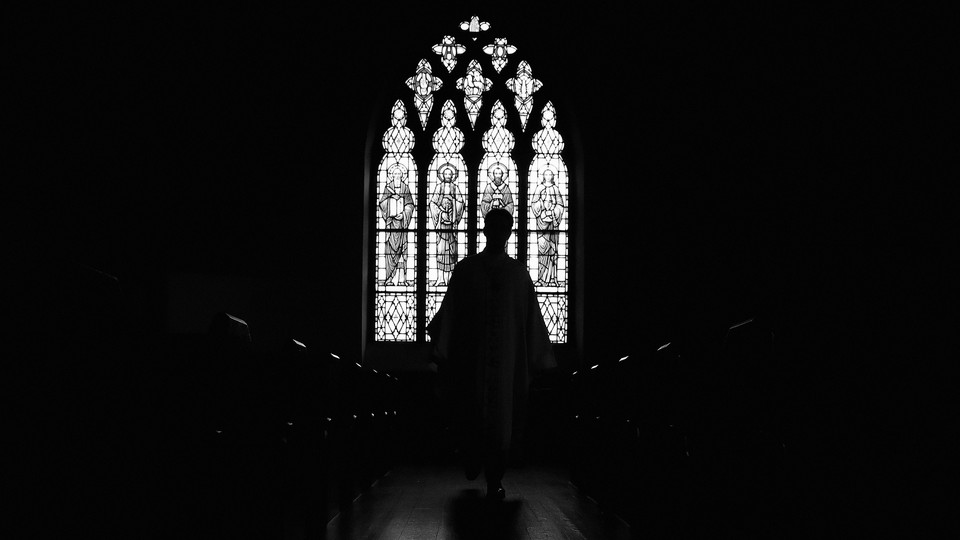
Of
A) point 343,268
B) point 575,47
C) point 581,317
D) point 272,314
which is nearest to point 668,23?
point 575,47

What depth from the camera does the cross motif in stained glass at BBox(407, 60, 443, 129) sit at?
35.4ft

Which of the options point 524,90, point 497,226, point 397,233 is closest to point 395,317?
point 397,233

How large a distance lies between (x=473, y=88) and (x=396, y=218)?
1420 mm

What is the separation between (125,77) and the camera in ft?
33.5

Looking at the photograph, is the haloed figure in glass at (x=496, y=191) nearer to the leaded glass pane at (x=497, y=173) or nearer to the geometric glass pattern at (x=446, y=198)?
the leaded glass pane at (x=497, y=173)

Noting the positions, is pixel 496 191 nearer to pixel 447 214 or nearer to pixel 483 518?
pixel 447 214

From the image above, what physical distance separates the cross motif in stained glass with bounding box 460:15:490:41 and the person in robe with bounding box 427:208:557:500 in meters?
5.10

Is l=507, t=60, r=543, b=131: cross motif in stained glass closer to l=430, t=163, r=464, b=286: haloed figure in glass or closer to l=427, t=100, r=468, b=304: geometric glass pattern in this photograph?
l=427, t=100, r=468, b=304: geometric glass pattern

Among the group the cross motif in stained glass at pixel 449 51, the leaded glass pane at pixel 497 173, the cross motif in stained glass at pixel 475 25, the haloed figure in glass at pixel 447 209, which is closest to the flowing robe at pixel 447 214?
the haloed figure in glass at pixel 447 209

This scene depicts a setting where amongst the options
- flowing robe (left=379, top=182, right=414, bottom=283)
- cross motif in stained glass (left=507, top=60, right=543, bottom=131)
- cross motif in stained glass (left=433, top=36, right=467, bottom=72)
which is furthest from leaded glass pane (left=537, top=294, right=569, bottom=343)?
cross motif in stained glass (left=433, top=36, right=467, bottom=72)

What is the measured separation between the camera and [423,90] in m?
10.8

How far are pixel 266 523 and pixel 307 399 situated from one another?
62cm

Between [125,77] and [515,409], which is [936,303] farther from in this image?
[125,77]

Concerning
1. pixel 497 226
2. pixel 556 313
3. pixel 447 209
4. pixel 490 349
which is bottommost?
pixel 490 349
